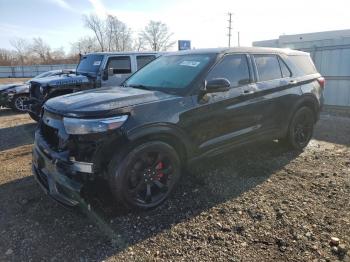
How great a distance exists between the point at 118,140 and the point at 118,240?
0.98 metres

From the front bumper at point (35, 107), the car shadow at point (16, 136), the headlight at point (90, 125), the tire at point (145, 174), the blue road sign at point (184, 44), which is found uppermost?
the blue road sign at point (184, 44)

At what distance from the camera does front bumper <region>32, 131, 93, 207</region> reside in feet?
10.1

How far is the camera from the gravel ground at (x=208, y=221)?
9.48 ft

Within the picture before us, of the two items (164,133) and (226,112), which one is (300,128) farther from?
(164,133)

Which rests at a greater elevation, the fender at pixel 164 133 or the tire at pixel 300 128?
the fender at pixel 164 133

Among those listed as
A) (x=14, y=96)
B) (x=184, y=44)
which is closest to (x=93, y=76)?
(x=14, y=96)

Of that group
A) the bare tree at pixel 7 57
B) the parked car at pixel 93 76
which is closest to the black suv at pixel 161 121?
the parked car at pixel 93 76

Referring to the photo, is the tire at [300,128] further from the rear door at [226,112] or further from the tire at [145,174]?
the tire at [145,174]

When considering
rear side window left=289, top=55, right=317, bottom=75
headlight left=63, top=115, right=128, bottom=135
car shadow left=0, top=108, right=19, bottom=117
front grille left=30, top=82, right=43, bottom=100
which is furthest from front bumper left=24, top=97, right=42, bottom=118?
rear side window left=289, top=55, right=317, bottom=75

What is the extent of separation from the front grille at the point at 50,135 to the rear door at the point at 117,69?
4.67 m

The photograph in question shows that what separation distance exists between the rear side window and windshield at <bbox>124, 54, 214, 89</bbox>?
2.03 metres

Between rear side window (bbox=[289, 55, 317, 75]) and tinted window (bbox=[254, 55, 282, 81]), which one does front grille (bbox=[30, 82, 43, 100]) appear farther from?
rear side window (bbox=[289, 55, 317, 75])

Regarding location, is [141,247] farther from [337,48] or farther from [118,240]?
[337,48]

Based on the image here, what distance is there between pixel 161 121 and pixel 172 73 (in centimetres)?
105
